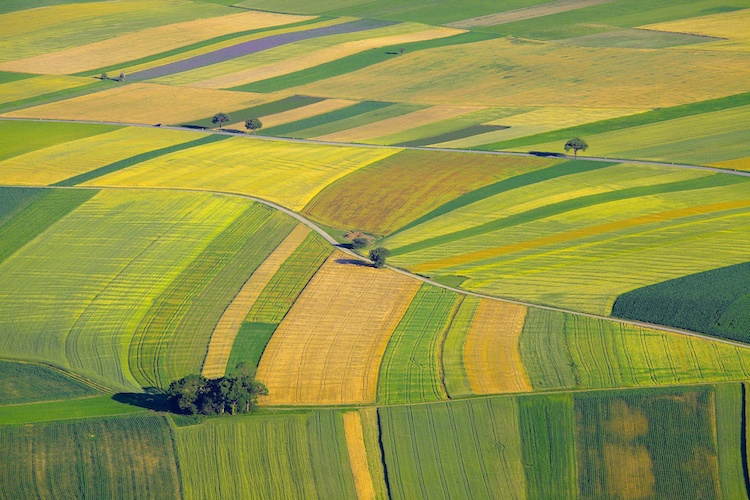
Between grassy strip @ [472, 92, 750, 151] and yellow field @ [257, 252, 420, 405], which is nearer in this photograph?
yellow field @ [257, 252, 420, 405]

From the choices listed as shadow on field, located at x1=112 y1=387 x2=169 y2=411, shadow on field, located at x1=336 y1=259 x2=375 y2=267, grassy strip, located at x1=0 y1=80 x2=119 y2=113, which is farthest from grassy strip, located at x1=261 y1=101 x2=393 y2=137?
shadow on field, located at x1=112 y1=387 x2=169 y2=411

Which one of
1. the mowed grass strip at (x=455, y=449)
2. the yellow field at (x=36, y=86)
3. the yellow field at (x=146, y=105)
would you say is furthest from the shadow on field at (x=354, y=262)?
the yellow field at (x=36, y=86)

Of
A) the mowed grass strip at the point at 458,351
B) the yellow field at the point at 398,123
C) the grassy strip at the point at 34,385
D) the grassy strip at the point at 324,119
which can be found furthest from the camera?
the grassy strip at the point at 324,119

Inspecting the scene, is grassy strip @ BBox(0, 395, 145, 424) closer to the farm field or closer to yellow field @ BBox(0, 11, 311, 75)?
the farm field

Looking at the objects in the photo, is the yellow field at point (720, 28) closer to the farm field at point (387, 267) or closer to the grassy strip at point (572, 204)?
the farm field at point (387, 267)

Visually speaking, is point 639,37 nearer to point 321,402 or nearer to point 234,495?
point 321,402

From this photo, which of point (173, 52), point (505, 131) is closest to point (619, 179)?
point (505, 131)

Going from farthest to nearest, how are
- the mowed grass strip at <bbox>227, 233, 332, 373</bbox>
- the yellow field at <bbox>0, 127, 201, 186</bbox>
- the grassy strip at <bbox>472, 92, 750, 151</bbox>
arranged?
the grassy strip at <bbox>472, 92, 750, 151</bbox> → the yellow field at <bbox>0, 127, 201, 186</bbox> → the mowed grass strip at <bbox>227, 233, 332, 373</bbox>
